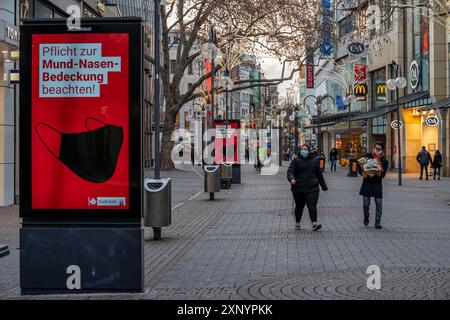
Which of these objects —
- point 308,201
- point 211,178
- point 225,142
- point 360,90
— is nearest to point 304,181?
point 308,201

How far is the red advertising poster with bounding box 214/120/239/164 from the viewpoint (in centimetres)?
3098

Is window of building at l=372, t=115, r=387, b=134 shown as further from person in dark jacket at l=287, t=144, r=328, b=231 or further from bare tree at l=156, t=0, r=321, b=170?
person in dark jacket at l=287, t=144, r=328, b=231

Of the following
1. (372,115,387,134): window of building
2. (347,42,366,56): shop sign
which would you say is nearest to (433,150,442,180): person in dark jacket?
(347,42,366,56): shop sign

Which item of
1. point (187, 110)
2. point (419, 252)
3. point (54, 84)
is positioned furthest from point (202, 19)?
point (187, 110)

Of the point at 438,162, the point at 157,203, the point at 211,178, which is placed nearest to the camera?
the point at 157,203

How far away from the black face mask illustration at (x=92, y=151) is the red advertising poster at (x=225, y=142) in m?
23.3

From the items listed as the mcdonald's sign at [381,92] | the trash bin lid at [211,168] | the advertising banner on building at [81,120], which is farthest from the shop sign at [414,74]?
the advertising banner on building at [81,120]

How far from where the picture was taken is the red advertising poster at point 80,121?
7488 millimetres

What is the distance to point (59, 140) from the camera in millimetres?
7527

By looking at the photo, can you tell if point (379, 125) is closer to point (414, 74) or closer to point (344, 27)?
point (414, 74)

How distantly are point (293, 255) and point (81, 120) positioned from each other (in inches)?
181

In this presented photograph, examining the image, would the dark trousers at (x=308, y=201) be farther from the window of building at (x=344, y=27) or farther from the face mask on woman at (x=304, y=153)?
the window of building at (x=344, y=27)

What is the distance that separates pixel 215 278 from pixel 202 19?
33.7m

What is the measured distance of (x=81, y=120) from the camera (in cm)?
751
